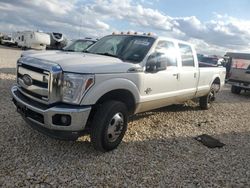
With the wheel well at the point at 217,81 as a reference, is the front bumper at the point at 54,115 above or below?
below

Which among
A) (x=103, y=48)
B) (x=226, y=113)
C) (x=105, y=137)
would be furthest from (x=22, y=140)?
(x=226, y=113)

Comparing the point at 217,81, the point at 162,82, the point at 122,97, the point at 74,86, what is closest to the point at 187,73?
the point at 162,82

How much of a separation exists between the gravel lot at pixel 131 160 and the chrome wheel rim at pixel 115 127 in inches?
11.0

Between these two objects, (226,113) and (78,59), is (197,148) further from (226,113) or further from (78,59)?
(226,113)

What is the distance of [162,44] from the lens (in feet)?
19.9

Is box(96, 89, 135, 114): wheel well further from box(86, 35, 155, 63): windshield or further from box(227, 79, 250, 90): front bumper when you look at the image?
box(227, 79, 250, 90): front bumper

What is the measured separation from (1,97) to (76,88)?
4.45 meters

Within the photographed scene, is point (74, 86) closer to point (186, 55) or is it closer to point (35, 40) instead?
point (186, 55)

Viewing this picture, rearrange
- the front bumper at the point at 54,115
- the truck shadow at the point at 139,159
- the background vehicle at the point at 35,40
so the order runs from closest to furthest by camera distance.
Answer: the front bumper at the point at 54,115 < the truck shadow at the point at 139,159 < the background vehicle at the point at 35,40

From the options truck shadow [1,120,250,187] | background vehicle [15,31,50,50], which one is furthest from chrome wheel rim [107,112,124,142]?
background vehicle [15,31,50,50]

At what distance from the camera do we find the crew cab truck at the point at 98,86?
4.20 m

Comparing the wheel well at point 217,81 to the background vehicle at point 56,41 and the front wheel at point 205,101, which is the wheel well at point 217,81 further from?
the background vehicle at point 56,41

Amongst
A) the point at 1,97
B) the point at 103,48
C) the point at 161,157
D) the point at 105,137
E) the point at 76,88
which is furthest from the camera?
the point at 1,97

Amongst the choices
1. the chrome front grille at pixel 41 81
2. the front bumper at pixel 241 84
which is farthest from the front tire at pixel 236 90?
the chrome front grille at pixel 41 81
